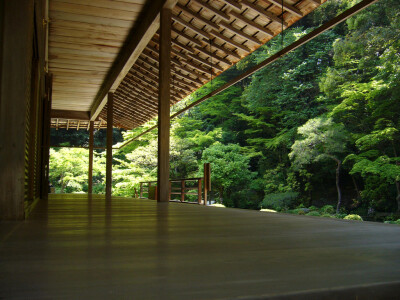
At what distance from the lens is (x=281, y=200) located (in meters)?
14.1

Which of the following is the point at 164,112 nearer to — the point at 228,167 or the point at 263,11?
the point at 263,11

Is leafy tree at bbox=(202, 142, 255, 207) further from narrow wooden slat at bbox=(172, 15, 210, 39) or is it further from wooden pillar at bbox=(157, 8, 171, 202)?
wooden pillar at bbox=(157, 8, 171, 202)

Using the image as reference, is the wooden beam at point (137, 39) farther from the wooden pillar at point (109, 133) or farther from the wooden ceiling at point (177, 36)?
the wooden pillar at point (109, 133)

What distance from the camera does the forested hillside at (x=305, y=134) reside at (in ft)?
38.8

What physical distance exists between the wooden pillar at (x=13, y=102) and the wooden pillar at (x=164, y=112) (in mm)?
2482

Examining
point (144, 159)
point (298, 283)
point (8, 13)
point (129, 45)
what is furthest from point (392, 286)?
point (144, 159)

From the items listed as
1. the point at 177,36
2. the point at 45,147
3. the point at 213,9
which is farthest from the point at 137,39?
the point at 45,147

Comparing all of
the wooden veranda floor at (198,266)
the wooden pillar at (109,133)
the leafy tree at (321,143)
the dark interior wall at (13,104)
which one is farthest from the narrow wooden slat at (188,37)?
the leafy tree at (321,143)

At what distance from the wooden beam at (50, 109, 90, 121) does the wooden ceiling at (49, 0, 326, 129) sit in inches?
95.1

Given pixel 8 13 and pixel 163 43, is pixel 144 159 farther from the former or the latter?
pixel 8 13

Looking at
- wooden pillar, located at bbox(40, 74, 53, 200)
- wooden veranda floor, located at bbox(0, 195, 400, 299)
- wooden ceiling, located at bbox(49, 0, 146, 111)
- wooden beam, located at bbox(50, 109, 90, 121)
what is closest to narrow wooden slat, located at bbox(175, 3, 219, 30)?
wooden ceiling, located at bbox(49, 0, 146, 111)

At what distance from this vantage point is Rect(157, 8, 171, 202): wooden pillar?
4.22 m

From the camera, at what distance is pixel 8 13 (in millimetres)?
1796

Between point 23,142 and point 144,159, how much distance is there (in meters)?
13.2
